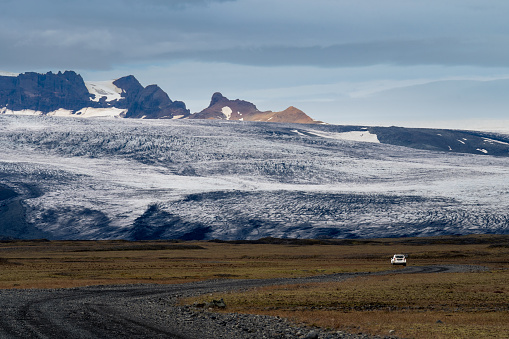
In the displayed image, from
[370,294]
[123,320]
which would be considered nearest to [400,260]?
[370,294]

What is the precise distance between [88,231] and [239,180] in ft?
96.1

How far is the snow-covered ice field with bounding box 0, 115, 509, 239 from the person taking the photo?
96.8 meters

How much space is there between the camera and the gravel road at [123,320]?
1617 centimetres

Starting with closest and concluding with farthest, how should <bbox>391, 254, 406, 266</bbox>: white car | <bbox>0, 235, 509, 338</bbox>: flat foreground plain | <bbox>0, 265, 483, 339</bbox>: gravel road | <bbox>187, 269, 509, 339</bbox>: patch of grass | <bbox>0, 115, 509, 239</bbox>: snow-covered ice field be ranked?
<bbox>0, 265, 483, 339</bbox>: gravel road
<bbox>187, 269, 509, 339</bbox>: patch of grass
<bbox>0, 235, 509, 338</bbox>: flat foreground plain
<bbox>391, 254, 406, 266</bbox>: white car
<bbox>0, 115, 509, 239</bbox>: snow-covered ice field

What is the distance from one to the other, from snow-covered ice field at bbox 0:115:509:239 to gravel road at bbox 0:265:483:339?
2780 inches

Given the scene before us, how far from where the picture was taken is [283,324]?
59.8 ft

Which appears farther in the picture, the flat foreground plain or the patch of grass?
the flat foreground plain

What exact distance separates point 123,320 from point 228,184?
92.5 meters

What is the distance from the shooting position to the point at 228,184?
364ft

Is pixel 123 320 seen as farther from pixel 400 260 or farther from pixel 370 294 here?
pixel 400 260

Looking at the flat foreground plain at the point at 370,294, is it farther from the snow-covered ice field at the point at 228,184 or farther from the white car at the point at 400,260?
the snow-covered ice field at the point at 228,184

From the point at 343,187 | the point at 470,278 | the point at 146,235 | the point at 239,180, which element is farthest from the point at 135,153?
the point at 470,278

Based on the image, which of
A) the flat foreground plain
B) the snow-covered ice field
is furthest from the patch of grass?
the snow-covered ice field

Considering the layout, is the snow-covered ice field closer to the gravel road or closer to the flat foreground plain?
the flat foreground plain
